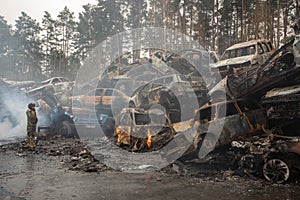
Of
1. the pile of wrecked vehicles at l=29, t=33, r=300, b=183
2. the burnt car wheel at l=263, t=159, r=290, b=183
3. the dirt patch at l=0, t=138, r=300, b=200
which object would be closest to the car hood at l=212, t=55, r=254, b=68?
the pile of wrecked vehicles at l=29, t=33, r=300, b=183

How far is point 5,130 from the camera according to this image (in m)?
15.2

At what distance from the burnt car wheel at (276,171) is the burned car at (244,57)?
24.0 ft

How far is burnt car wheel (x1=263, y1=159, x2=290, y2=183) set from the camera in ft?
18.1

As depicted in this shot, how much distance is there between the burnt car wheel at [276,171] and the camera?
18.1 ft

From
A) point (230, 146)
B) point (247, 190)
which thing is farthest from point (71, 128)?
point (247, 190)

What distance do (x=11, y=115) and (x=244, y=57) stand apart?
40.4ft

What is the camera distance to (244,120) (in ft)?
22.8

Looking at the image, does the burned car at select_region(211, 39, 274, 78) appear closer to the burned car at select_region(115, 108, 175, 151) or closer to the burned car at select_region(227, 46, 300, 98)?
the burned car at select_region(115, 108, 175, 151)

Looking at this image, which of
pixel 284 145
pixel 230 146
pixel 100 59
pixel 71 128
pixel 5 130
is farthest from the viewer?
pixel 100 59

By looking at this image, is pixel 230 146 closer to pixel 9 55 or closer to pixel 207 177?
pixel 207 177

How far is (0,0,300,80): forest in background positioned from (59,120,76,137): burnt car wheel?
40.2 ft

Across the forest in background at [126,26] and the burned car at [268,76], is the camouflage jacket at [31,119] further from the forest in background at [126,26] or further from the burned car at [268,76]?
the forest in background at [126,26]

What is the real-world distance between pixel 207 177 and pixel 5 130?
41.2 ft

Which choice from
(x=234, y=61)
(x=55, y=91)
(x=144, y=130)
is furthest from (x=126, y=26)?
(x=144, y=130)
